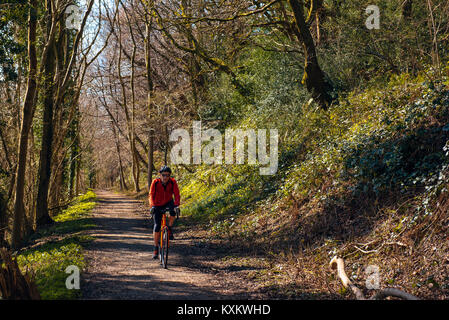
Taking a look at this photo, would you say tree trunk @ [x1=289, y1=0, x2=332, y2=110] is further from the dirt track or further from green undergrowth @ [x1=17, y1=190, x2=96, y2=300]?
green undergrowth @ [x1=17, y1=190, x2=96, y2=300]

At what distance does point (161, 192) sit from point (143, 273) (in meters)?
1.87

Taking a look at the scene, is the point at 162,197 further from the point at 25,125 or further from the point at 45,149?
the point at 45,149

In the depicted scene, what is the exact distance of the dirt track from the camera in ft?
22.9

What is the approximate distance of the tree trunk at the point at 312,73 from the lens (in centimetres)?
1514

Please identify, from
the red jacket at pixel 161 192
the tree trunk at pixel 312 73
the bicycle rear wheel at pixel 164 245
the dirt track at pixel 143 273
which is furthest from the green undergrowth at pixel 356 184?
the red jacket at pixel 161 192

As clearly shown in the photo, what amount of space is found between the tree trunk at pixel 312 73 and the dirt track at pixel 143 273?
7320 millimetres

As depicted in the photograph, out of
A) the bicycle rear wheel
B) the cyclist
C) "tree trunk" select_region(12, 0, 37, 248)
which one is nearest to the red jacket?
the cyclist

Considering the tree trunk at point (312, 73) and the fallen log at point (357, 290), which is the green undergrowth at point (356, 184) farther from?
the tree trunk at point (312, 73)

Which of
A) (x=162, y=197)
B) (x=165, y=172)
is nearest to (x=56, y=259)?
(x=162, y=197)

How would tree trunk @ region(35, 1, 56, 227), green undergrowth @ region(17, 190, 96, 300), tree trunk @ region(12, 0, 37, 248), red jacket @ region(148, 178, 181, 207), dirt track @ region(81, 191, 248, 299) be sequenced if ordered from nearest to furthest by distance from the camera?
green undergrowth @ region(17, 190, 96, 300) < dirt track @ region(81, 191, 248, 299) < red jacket @ region(148, 178, 181, 207) < tree trunk @ region(12, 0, 37, 248) < tree trunk @ region(35, 1, 56, 227)

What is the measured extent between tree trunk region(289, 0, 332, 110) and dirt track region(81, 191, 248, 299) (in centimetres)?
732

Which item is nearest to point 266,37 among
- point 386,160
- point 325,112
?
point 325,112

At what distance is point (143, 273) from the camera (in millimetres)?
Result: 8398
